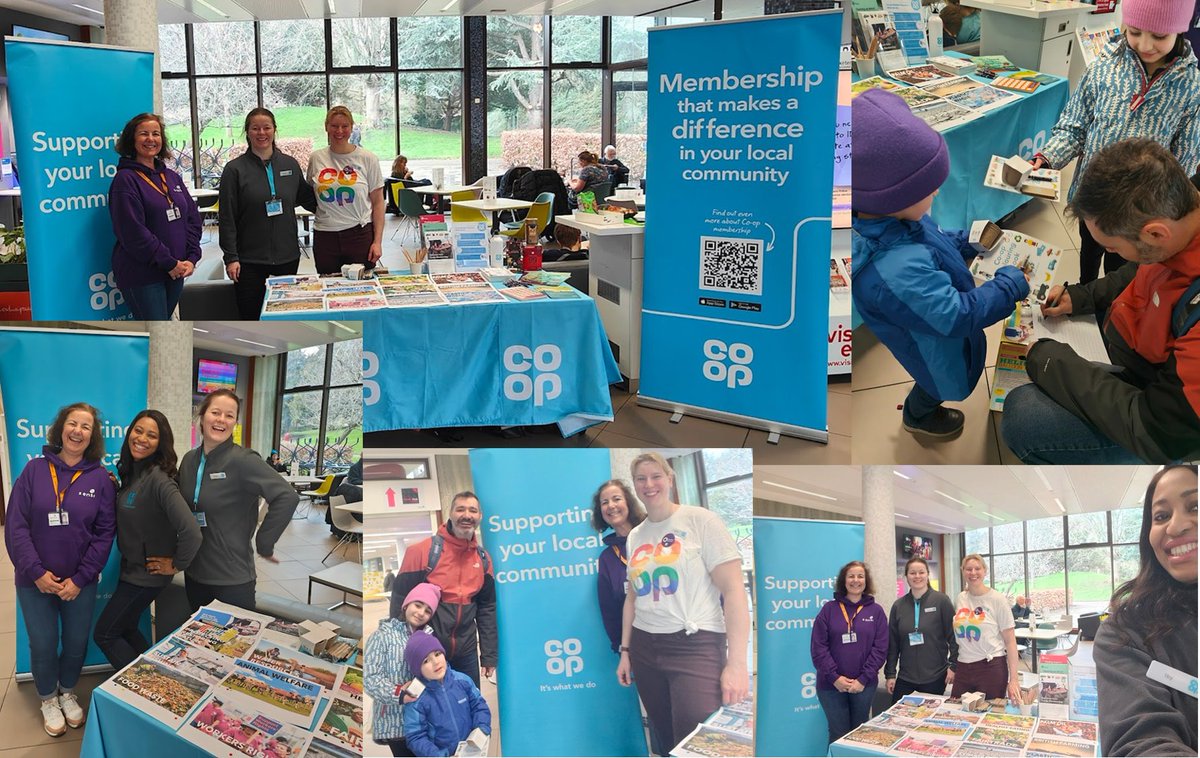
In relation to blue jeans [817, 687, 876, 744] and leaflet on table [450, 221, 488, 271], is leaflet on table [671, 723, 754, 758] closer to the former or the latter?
blue jeans [817, 687, 876, 744]

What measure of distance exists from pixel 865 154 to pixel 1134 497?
3.85 ft

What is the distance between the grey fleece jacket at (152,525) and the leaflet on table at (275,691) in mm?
316

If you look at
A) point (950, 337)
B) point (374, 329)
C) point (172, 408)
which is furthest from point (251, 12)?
point (950, 337)

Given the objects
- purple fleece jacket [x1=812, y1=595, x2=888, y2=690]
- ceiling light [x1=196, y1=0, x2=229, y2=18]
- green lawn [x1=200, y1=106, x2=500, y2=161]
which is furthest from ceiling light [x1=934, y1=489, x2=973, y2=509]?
green lawn [x1=200, y1=106, x2=500, y2=161]

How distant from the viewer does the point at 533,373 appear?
443cm

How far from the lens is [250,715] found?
8.16ft

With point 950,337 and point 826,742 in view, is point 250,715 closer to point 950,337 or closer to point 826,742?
point 826,742

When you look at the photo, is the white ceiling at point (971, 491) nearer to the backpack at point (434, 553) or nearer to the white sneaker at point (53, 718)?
the backpack at point (434, 553)

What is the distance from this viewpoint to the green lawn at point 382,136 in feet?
45.4

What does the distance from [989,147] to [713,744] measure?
169cm

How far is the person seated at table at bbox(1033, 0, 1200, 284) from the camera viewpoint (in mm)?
1993

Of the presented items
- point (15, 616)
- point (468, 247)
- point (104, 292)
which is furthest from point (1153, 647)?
point (104, 292)

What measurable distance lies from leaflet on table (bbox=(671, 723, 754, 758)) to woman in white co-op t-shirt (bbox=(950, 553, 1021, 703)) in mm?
621

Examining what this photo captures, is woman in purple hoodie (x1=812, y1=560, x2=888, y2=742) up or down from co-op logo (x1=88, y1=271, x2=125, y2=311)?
down
